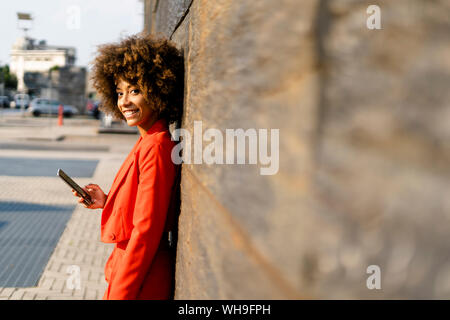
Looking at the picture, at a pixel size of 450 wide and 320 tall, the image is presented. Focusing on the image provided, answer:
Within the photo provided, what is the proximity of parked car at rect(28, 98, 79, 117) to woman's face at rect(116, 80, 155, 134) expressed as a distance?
3535 cm

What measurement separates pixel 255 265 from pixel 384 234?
0.25 metres

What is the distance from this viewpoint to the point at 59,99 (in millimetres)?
39781

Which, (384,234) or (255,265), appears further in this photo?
(255,265)

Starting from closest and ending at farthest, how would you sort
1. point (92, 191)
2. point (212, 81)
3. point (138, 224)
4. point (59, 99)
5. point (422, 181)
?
point (422, 181)
point (212, 81)
point (138, 224)
point (92, 191)
point (59, 99)

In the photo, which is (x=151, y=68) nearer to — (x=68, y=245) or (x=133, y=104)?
(x=133, y=104)

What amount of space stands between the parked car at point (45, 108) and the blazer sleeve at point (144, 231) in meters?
35.8

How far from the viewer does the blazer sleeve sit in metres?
1.61

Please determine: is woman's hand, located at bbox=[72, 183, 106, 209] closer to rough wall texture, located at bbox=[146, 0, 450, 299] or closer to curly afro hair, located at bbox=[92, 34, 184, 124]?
curly afro hair, located at bbox=[92, 34, 184, 124]

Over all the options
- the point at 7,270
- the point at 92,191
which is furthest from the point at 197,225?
the point at 7,270

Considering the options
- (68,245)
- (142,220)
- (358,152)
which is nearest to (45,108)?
(68,245)

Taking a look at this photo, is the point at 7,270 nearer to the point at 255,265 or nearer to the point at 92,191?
the point at 92,191

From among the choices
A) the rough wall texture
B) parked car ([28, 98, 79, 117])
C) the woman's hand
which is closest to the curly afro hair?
the woman's hand

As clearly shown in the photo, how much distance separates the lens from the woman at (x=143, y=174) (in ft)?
5.34
